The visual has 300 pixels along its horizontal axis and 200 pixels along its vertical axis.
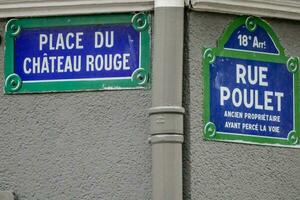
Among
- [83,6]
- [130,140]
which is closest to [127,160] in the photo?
[130,140]

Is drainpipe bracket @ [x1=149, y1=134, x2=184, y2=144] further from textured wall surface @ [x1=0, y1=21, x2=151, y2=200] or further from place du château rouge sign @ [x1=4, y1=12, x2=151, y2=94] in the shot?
place du château rouge sign @ [x1=4, y1=12, x2=151, y2=94]

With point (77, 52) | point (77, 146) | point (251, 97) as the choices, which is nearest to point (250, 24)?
point (251, 97)

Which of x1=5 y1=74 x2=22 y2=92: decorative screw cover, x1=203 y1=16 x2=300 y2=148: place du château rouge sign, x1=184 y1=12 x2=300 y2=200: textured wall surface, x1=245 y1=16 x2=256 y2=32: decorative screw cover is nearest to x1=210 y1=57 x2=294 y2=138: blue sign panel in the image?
x1=203 y1=16 x2=300 y2=148: place du château rouge sign

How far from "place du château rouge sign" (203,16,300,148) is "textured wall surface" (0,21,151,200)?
0.51m

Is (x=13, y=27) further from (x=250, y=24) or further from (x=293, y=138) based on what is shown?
(x=293, y=138)

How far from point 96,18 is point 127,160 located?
1075 mm

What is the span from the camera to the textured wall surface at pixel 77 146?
5.86 meters

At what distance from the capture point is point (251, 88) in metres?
6.09

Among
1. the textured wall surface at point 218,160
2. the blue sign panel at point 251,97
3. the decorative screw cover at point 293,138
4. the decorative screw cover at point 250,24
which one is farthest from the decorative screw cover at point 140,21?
the decorative screw cover at point 293,138

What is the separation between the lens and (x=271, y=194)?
19.7 feet

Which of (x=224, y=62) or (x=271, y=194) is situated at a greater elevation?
(x=224, y=62)

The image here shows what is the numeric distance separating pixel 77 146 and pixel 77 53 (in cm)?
68

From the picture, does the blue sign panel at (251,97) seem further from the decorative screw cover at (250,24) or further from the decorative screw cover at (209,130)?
the decorative screw cover at (250,24)

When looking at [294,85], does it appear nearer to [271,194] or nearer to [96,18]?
[271,194]
